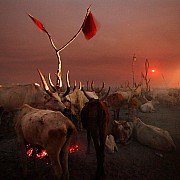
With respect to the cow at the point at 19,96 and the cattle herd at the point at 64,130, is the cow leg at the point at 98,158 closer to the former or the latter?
the cattle herd at the point at 64,130

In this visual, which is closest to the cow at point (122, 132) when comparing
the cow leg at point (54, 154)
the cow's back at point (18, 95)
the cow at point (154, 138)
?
the cow at point (154, 138)

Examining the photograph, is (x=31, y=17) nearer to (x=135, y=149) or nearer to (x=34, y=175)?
(x=34, y=175)

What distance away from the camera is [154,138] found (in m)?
7.20

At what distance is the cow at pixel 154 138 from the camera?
6.90m

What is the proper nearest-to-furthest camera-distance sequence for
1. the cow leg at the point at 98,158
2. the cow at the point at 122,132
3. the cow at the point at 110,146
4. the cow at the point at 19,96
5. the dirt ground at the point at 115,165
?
the cow leg at the point at 98,158 → the dirt ground at the point at 115,165 → the cow at the point at 110,146 → the cow at the point at 122,132 → the cow at the point at 19,96

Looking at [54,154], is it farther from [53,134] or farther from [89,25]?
[89,25]

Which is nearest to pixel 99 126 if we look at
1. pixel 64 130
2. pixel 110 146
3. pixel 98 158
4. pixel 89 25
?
pixel 98 158

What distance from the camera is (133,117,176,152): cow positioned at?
6902 millimetres

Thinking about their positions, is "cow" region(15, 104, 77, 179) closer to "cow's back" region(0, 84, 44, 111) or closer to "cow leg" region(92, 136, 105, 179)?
"cow leg" region(92, 136, 105, 179)

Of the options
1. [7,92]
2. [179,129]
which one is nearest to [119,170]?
[179,129]

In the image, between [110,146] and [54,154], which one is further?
[110,146]

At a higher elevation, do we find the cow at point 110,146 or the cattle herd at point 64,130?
the cattle herd at point 64,130

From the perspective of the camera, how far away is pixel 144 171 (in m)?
5.42

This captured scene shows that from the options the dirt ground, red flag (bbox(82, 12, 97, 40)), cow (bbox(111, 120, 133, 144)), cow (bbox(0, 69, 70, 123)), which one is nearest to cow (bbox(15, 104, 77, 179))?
the dirt ground
